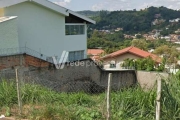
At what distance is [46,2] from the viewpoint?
46.4 feet

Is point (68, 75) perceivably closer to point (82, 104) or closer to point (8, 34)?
point (8, 34)

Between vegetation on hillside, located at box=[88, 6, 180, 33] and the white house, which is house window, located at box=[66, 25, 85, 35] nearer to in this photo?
the white house

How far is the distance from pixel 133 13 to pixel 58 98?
11894 cm

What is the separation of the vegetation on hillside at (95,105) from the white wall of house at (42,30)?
7.72 m

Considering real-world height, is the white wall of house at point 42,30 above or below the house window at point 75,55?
above

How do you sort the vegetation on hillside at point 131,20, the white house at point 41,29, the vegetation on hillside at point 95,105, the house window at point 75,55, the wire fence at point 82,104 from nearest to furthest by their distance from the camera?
the vegetation on hillside at point 95,105, the wire fence at point 82,104, the white house at point 41,29, the house window at point 75,55, the vegetation on hillside at point 131,20

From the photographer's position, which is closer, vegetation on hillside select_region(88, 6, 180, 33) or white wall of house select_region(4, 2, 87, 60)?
white wall of house select_region(4, 2, 87, 60)

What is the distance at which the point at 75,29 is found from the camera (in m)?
16.7

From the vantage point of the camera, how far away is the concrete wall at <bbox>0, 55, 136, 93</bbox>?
11.0m

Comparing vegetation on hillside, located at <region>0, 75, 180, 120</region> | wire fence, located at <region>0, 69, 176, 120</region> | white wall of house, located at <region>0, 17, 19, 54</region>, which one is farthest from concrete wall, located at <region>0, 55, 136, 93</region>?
vegetation on hillside, located at <region>0, 75, 180, 120</region>

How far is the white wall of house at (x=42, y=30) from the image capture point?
13.2m

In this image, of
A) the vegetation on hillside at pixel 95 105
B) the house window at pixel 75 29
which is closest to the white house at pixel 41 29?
the house window at pixel 75 29

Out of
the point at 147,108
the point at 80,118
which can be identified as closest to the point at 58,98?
the point at 80,118

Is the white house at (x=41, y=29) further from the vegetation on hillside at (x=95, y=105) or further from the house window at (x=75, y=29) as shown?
the vegetation on hillside at (x=95, y=105)
